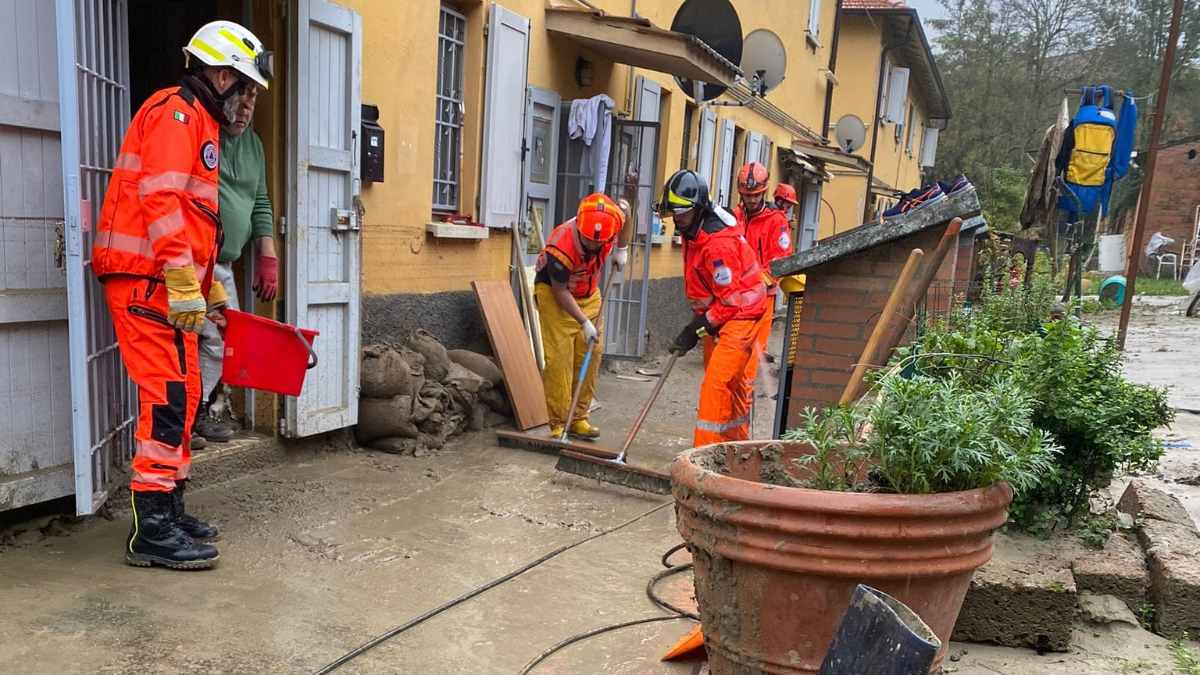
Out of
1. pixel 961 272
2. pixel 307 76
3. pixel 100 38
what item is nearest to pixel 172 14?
pixel 307 76

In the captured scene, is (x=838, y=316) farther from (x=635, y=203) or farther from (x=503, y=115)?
(x=635, y=203)

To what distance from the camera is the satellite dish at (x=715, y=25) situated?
846 centimetres

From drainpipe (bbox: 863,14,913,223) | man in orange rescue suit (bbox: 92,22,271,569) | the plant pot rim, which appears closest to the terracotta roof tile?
drainpipe (bbox: 863,14,913,223)

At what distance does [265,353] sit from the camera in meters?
3.78

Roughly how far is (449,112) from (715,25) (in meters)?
3.32

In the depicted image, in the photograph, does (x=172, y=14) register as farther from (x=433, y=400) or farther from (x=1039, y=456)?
(x=1039, y=456)

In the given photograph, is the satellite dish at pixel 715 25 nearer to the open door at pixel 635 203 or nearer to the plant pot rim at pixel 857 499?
the open door at pixel 635 203

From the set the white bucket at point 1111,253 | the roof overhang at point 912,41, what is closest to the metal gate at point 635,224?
the roof overhang at point 912,41

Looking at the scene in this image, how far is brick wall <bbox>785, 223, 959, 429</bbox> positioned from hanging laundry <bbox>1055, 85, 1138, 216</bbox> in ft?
16.8

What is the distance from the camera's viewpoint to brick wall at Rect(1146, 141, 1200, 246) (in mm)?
27281

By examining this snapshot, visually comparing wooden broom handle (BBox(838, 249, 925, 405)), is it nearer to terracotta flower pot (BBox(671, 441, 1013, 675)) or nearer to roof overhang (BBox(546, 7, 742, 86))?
terracotta flower pot (BBox(671, 441, 1013, 675))

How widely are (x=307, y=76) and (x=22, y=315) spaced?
1.89 meters

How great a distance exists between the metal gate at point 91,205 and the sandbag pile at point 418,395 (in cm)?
150

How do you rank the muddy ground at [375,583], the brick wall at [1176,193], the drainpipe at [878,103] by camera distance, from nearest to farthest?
the muddy ground at [375,583] → the drainpipe at [878,103] → the brick wall at [1176,193]
